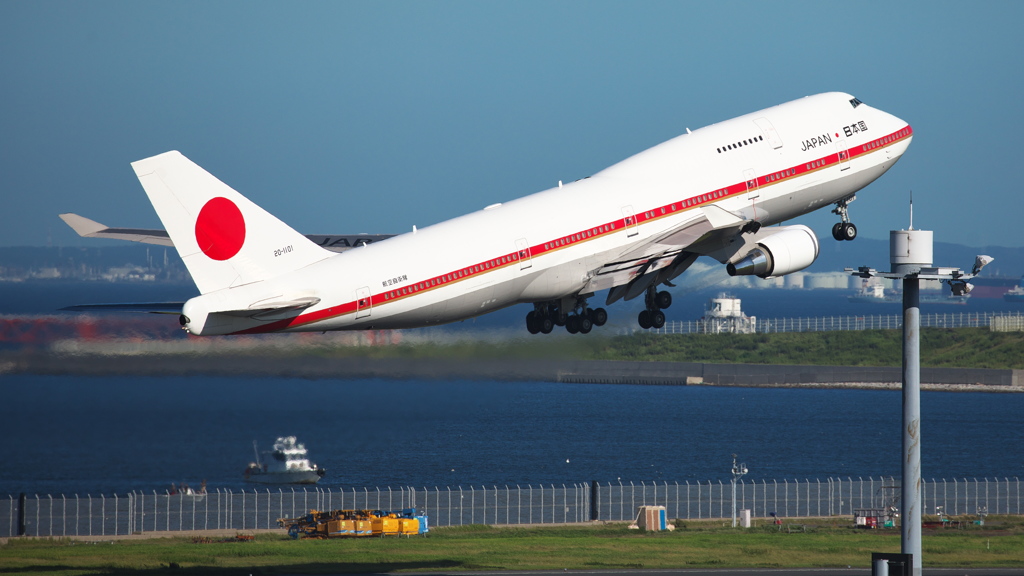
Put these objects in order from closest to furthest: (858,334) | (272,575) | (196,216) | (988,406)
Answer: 1. (196,216)
2. (272,575)
3. (988,406)
4. (858,334)

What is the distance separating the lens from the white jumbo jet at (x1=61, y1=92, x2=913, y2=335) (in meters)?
32.0

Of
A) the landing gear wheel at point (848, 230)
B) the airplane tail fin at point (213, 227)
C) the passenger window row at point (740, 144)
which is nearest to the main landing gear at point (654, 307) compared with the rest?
the passenger window row at point (740, 144)

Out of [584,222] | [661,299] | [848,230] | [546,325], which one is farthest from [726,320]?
[584,222]

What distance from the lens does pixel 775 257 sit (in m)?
39.9

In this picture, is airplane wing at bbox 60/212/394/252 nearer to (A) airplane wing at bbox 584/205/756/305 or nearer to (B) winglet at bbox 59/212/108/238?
(B) winglet at bbox 59/212/108/238

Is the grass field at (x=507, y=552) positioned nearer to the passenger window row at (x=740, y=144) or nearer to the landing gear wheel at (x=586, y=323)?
the landing gear wheel at (x=586, y=323)

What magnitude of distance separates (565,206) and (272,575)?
19776 millimetres

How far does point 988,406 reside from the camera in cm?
15300

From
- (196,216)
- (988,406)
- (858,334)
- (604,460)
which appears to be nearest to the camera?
(196,216)

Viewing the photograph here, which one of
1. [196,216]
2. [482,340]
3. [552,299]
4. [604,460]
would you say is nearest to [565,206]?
[552,299]

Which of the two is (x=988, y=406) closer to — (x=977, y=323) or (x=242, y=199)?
(x=977, y=323)

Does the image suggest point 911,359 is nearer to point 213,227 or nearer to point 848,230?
point 848,230

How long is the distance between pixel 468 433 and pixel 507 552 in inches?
3332

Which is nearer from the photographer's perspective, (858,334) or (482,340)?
(482,340)
